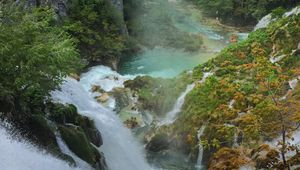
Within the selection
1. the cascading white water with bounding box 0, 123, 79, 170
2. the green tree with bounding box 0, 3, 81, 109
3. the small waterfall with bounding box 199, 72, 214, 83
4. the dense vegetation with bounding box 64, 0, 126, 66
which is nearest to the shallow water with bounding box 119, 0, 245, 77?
the dense vegetation with bounding box 64, 0, 126, 66

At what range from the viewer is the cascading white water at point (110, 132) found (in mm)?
19500

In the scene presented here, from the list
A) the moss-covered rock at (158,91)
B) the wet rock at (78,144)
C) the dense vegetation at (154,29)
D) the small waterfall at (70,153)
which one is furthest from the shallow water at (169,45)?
the small waterfall at (70,153)

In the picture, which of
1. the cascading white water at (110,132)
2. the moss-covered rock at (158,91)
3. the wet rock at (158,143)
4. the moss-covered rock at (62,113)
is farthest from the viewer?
the moss-covered rock at (158,91)

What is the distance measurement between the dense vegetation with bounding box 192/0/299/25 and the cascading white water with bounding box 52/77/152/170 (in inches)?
966

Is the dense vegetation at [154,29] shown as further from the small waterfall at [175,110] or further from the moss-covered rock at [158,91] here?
the small waterfall at [175,110]

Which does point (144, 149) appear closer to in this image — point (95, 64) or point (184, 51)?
point (95, 64)

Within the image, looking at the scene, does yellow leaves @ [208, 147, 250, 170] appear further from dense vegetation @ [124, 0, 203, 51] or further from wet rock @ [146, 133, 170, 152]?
dense vegetation @ [124, 0, 203, 51]

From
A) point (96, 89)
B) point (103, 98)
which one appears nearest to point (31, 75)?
point (103, 98)

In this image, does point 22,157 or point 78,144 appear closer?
point 22,157

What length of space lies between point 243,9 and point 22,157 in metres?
35.7

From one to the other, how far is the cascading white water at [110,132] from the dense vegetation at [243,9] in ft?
80.5

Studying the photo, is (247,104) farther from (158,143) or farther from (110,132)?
(110,132)

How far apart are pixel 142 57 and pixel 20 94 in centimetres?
2039

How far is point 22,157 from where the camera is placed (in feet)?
41.4
